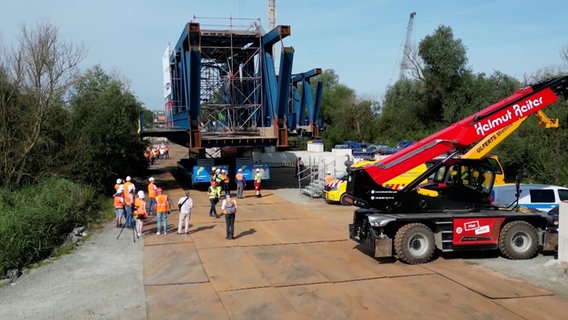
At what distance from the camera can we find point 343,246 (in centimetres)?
1341

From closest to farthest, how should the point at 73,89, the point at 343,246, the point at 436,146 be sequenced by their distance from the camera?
the point at 436,146 → the point at 343,246 → the point at 73,89

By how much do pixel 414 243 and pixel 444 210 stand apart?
3.78ft

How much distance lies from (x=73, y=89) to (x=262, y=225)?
1101 cm

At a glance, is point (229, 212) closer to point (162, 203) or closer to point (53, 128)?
point (162, 203)

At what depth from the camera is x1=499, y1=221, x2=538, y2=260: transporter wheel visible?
1167cm

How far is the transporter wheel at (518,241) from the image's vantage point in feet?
38.3

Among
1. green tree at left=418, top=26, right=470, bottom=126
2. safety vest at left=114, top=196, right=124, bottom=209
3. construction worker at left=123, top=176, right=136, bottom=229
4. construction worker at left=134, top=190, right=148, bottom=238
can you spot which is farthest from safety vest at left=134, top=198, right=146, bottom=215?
green tree at left=418, top=26, right=470, bottom=126

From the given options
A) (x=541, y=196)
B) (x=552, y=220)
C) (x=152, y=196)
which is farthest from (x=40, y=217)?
(x=541, y=196)

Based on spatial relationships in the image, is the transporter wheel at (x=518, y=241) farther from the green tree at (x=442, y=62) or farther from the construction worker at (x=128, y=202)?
the green tree at (x=442, y=62)

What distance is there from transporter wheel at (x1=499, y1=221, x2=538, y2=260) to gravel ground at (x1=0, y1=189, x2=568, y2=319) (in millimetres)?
215

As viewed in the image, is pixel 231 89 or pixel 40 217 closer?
pixel 40 217

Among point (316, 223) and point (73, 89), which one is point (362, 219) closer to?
point (316, 223)

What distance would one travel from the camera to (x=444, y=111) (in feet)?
164

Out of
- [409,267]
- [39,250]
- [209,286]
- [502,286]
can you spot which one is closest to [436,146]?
[409,267]
